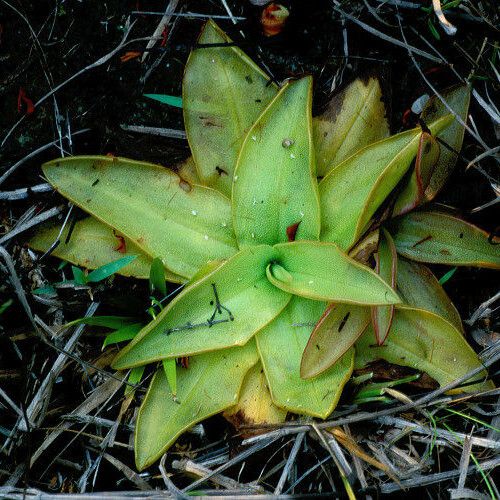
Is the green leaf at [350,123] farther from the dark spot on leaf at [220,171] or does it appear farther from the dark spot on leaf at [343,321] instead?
the dark spot on leaf at [343,321]

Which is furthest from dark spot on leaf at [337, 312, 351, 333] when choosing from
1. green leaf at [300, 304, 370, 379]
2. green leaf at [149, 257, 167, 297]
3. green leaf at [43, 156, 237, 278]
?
green leaf at [149, 257, 167, 297]

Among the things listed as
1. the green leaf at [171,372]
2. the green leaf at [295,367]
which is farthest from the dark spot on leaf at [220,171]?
the green leaf at [171,372]

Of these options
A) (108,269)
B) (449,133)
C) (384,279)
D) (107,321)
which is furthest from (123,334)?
(449,133)

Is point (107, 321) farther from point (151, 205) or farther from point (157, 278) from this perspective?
point (151, 205)

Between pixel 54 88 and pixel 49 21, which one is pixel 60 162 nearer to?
pixel 54 88

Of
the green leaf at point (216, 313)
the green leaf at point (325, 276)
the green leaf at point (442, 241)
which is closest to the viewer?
the green leaf at point (325, 276)

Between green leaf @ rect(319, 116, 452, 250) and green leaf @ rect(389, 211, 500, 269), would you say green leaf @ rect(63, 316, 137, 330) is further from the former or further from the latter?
green leaf @ rect(389, 211, 500, 269)

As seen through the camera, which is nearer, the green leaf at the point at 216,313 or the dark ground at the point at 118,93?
the green leaf at the point at 216,313

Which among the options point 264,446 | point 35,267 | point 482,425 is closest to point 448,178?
point 482,425

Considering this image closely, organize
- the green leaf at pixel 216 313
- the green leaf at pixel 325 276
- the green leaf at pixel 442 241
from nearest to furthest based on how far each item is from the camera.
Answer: the green leaf at pixel 325 276, the green leaf at pixel 216 313, the green leaf at pixel 442 241
